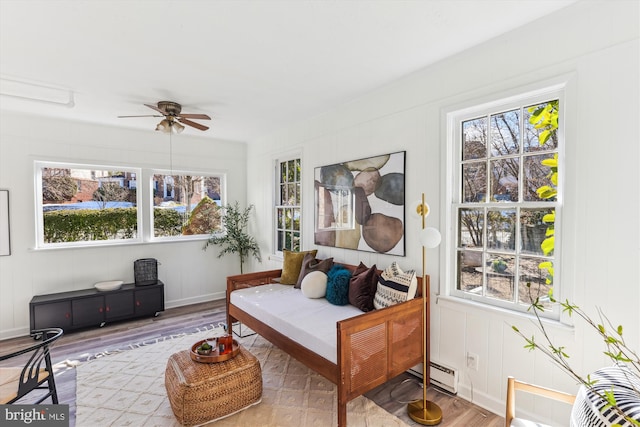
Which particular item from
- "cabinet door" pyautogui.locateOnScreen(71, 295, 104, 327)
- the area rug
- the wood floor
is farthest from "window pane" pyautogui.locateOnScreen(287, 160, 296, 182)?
"cabinet door" pyautogui.locateOnScreen(71, 295, 104, 327)

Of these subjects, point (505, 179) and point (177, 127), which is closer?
point (505, 179)

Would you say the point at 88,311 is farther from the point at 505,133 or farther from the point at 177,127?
the point at 505,133

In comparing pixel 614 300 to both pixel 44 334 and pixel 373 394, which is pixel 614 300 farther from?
pixel 44 334

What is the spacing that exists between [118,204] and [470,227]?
4530 mm

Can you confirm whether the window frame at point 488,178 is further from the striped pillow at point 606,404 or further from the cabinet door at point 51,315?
the cabinet door at point 51,315

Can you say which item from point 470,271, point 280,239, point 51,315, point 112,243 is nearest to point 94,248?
point 112,243

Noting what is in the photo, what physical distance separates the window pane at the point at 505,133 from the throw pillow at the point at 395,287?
3.81ft

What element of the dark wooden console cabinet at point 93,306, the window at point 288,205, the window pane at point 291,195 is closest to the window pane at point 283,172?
the window at point 288,205

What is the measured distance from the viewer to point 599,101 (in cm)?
186

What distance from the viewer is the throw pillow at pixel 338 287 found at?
9.98ft

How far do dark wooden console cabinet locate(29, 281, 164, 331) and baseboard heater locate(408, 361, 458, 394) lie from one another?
3.56 m

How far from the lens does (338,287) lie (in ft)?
10.1

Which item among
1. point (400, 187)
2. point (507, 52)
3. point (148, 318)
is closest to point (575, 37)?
point (507, 52)

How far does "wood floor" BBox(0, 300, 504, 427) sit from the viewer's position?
2303 millimetres
